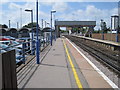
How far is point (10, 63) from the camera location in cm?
555

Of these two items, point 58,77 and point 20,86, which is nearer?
point 20,86

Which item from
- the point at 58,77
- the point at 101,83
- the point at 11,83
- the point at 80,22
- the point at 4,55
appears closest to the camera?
the point at 4,55

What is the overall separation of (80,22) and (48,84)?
7337cm

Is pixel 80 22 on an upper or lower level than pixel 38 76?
upper

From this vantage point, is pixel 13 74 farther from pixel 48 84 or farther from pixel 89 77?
pixel 89 77

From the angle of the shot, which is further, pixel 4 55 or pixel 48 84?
pixel 48 84

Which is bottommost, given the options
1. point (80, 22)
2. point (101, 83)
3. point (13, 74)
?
point (101, 83)

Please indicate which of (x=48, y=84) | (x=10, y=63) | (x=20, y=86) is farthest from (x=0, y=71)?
(x=48, y=84)

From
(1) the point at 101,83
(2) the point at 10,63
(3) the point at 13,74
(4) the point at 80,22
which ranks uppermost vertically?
(4) the point at 80,22

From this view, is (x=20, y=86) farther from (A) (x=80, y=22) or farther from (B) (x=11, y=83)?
(A) (x=80, y=22)

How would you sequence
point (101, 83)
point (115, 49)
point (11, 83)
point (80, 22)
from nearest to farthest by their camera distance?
point (11, 83), point (101, 83), point (115, 49), point (80, 22)

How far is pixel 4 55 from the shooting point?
504cm

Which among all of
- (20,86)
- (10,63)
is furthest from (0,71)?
(20,86)

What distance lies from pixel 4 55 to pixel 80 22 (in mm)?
74999
